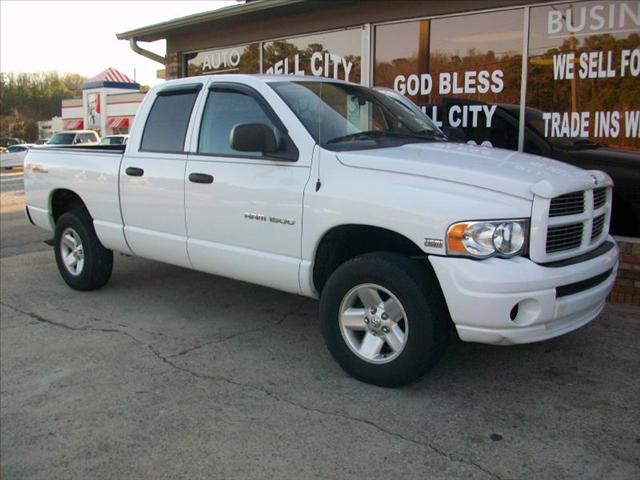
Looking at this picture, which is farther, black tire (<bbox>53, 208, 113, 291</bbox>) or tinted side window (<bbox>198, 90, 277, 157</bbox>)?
black tire (<bbox>53, 208, 113, 291</bbox>)

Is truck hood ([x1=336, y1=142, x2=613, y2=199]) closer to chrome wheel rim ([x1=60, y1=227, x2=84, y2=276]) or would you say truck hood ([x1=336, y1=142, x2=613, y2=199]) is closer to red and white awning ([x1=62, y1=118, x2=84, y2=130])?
chrome wheel rim ([x1=60, y1=227, x2=84, y2=276])

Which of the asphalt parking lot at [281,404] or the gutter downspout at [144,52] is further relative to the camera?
the gutter downspout at [144,52]

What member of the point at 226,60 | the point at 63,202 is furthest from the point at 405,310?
the point at 226,60

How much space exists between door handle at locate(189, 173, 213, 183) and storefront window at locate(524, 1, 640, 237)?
3.66 metres

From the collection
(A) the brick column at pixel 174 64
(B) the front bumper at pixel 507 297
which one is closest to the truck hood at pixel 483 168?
(B) the front bumper at pixel 507 297

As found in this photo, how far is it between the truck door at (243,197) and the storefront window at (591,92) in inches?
135

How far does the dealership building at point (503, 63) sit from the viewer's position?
6074 millimetres

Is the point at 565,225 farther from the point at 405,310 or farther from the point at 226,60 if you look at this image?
the point at 226,60

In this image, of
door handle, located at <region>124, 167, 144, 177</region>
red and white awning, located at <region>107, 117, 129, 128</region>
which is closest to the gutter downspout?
door handle, located at <region>124, 167, 144, 177</region>

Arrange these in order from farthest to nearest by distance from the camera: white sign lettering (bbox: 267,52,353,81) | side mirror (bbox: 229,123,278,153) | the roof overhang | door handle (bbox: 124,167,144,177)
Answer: white sign lettering (bbox: 267,52,353,81) < the roof overhang < door handle (bbox: 124,167,144,177) < side mirror (bbox: 229,123,278,153)

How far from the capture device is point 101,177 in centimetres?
583

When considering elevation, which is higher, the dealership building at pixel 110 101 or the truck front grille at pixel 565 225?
the dealership building at pixel 110 101

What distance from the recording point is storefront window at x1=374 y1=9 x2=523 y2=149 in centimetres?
681

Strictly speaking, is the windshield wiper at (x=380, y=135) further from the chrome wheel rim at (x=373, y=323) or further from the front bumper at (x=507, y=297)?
the front bumper at (x=507, y=297)
